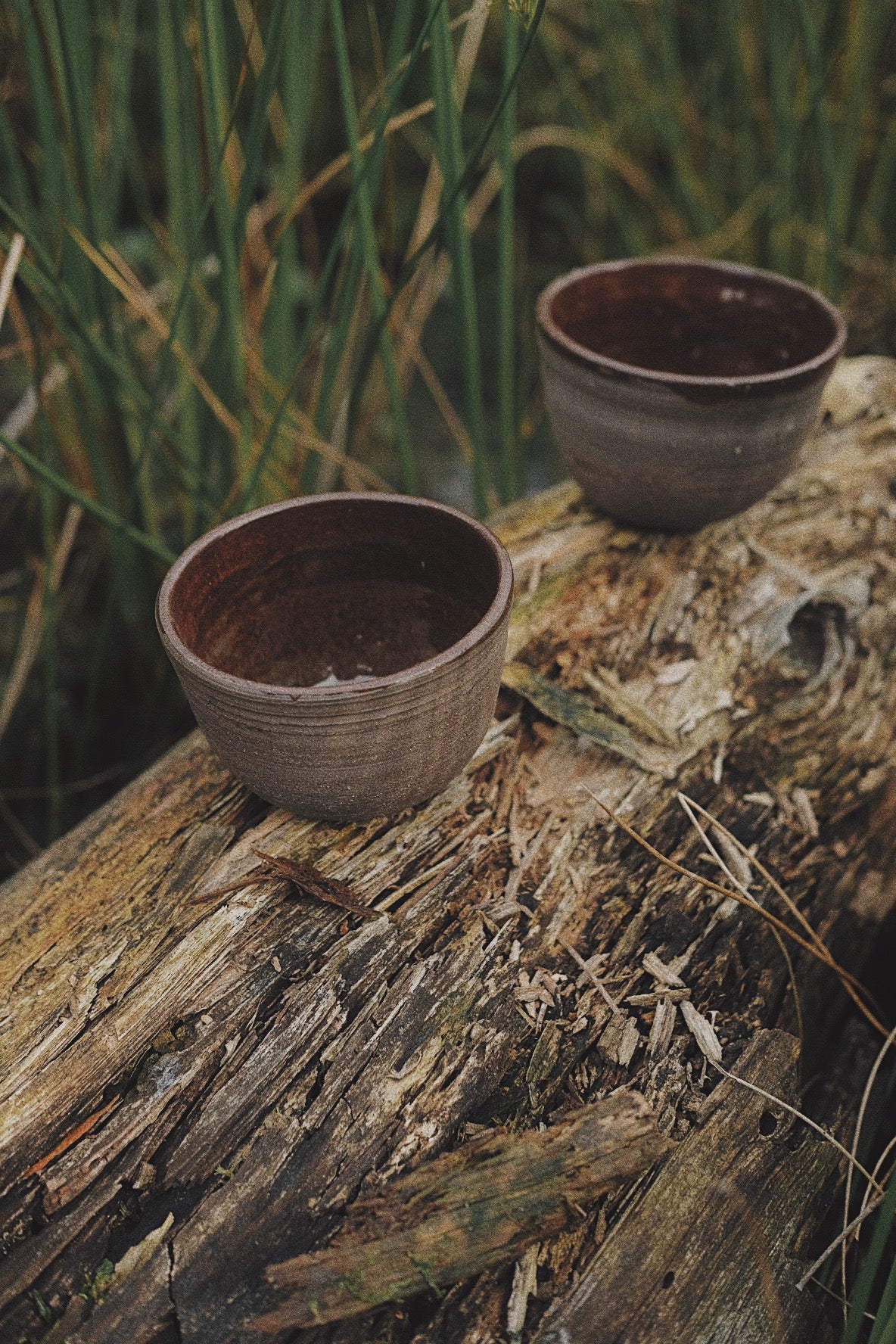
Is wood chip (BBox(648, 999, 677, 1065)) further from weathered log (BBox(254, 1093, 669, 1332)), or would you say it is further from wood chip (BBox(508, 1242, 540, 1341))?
wood chip (BBox(508, 1242, 540, 1341))

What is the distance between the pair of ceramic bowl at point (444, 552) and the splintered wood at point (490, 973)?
3.7 inches

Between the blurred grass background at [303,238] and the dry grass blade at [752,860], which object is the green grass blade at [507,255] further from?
the dry grass blade at [752,860]

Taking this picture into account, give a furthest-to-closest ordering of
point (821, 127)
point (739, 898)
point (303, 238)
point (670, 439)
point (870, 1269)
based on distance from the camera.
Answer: point (303, 238) → point (821, 127) → point (670, 439) → point (739, 898) → point (870, 1269)

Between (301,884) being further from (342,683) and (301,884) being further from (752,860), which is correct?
(752,860)

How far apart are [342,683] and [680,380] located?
503mm

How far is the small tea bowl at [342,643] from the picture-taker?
33.5 inches

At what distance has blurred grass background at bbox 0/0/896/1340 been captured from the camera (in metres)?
1.13

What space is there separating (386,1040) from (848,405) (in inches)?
44.8

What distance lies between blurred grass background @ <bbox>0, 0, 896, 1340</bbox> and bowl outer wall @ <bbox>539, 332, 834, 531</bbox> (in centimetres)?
16

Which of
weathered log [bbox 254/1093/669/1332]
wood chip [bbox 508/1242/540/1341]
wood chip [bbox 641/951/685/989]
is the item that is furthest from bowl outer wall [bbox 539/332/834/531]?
wood chip [bbox 508/1242/540/1341]

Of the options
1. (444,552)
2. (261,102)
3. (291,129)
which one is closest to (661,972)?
(444,552)

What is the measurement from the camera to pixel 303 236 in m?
2.47

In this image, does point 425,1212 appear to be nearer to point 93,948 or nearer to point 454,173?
point 93,948

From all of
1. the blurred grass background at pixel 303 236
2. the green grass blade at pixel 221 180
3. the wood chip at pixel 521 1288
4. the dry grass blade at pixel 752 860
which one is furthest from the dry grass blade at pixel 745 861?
the green grass blade at pixel 221 180
